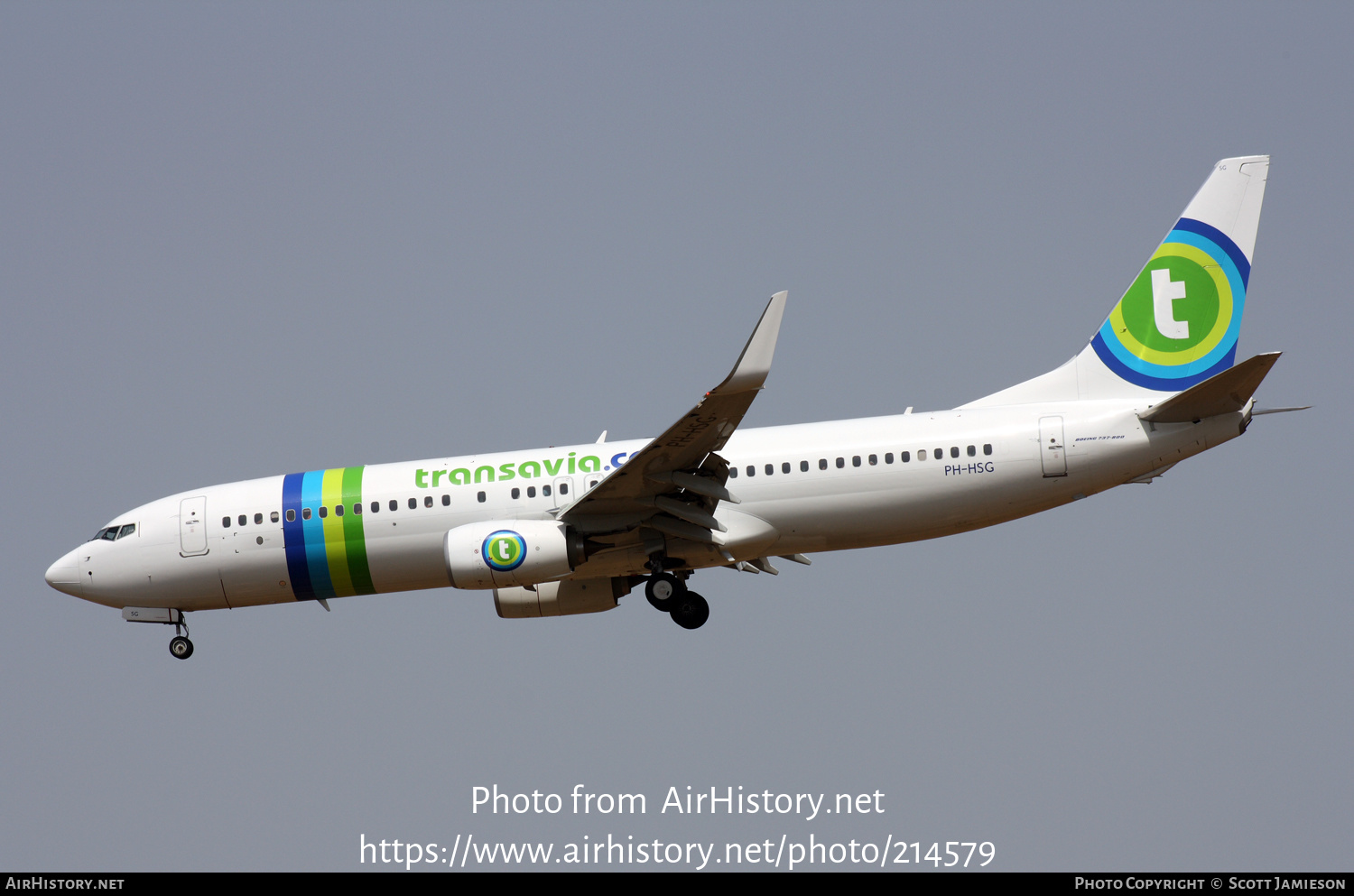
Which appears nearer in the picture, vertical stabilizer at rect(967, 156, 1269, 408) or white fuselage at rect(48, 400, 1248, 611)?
white fuselage at rect(48, 400, 1248, 611)

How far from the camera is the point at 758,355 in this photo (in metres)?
22.5

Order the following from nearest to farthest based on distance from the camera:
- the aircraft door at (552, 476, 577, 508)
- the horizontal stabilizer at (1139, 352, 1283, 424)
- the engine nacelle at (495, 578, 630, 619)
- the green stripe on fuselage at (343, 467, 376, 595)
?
the horizontal stabilizer at (1139, 352, 1283, 424)
the aircraft door at (552, 476, 577, 508)
the green stripe on fuselage at (343, 467, 376, 595)
the engine nacelle at (495, 578, 630, 619)

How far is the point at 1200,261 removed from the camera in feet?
90.7

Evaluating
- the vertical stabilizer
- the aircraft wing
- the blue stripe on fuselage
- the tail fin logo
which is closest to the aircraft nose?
the blue stripe on fuselage

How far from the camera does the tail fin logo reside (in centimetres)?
2705

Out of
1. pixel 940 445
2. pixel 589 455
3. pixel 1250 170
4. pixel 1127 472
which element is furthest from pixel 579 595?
pixel 1250 170

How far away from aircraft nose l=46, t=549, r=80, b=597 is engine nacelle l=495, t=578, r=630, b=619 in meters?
8.37

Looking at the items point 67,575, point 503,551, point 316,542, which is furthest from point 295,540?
point 67,575

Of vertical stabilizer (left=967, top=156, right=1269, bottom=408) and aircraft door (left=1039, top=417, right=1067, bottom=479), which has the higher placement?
vertical stabilizer (left=967, top=156, right=1269, bottom=408)

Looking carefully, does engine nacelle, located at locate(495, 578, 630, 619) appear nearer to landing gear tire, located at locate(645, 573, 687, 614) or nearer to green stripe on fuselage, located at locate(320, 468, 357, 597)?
landing gear tire, located at locate(645, 573, 687, 614)

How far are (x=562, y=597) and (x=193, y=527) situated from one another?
730 cm

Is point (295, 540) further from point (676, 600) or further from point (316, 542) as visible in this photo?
point (676, 600)

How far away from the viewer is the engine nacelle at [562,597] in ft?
92.7

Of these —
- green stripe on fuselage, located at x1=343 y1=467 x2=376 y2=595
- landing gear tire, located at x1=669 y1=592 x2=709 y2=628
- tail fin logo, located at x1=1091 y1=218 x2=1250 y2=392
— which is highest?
tail fin logo, located at x1=1091 y1=218 x2=1250 y2=392
